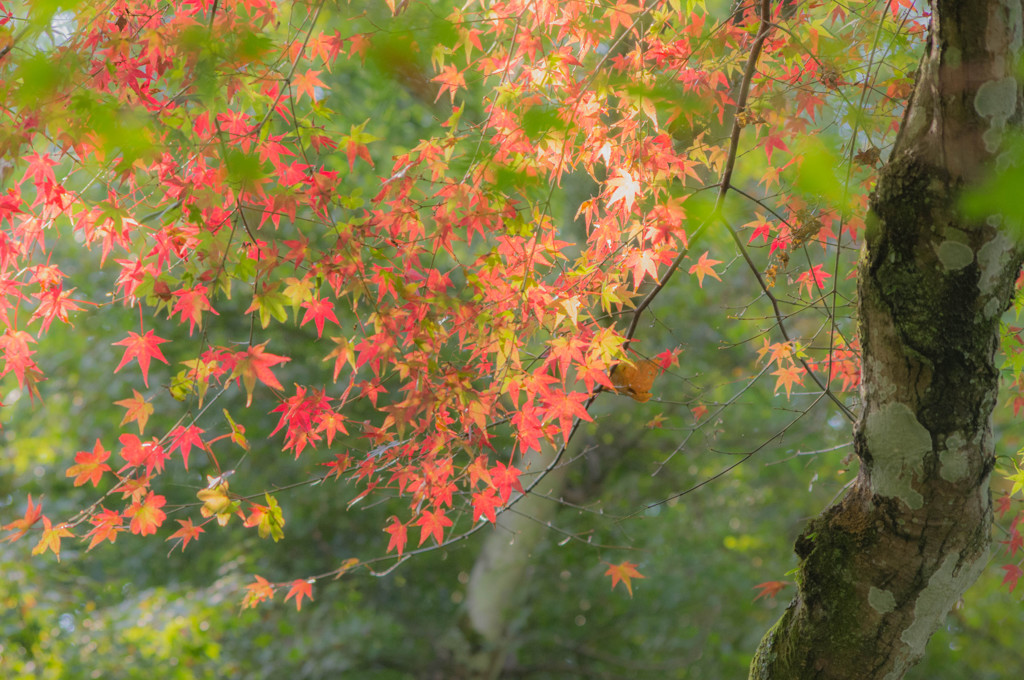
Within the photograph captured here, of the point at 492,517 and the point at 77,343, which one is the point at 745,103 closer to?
the point at 492,517

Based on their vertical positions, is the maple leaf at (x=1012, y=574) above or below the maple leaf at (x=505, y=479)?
below

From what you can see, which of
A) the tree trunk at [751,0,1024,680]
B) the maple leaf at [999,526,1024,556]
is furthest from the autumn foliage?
the maple leaf at [999,526,1024,556]

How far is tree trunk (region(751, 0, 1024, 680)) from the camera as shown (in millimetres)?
1046

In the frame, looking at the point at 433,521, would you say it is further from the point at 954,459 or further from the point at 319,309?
the point at 954,459

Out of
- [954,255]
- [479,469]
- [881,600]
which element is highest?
[479,469]

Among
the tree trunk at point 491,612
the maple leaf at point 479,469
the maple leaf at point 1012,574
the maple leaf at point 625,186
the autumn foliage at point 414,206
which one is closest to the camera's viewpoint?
the autumn foliage at point 414,206

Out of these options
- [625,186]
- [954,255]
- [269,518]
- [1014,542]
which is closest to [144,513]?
[269,518]

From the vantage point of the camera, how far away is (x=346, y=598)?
443cm

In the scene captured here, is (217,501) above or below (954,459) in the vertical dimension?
above

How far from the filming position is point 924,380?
116 centimetres

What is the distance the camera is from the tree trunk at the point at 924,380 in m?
1.05

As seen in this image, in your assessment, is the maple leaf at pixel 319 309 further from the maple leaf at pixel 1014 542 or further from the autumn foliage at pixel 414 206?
the maple leaf at pixel 1014 542

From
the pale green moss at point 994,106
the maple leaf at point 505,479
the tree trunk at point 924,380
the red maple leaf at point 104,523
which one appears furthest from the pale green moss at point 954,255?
the red maple leaf at point 104,523

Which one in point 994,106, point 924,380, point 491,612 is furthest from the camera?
point 491,612
